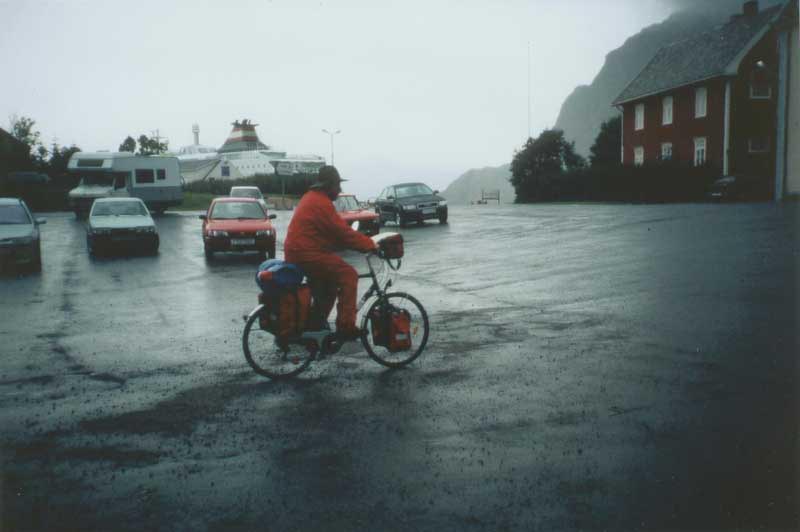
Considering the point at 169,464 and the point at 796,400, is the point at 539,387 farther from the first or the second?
the point at 169,464

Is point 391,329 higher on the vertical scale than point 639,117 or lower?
lower

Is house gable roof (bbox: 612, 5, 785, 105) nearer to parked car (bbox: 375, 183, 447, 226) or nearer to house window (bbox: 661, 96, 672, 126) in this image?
house window (bbox: 661, 96, 672, 126)

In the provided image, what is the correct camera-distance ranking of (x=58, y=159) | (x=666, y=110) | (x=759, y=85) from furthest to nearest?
(x=58, y=159) → (x=666, y=110) → (x=759, y=85)

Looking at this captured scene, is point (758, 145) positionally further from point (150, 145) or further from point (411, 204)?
point (150, 145)

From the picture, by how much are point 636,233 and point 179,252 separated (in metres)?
13.2

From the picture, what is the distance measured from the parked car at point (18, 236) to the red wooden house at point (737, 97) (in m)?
33.2

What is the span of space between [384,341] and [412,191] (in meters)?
24.1

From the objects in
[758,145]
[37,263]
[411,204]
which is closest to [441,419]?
[37,263]

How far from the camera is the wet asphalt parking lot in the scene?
12.1 feet

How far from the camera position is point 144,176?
129 feet

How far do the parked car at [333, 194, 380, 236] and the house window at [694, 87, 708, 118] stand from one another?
28.2m

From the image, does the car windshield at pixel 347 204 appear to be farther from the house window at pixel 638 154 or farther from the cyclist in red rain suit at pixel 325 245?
the house window at pixel 638 154

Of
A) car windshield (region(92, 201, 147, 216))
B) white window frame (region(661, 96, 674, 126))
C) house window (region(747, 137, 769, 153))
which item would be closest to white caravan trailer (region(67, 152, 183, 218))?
car windshield (region(92, 201, 147, 216))

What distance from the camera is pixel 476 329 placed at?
8492 millimetres
